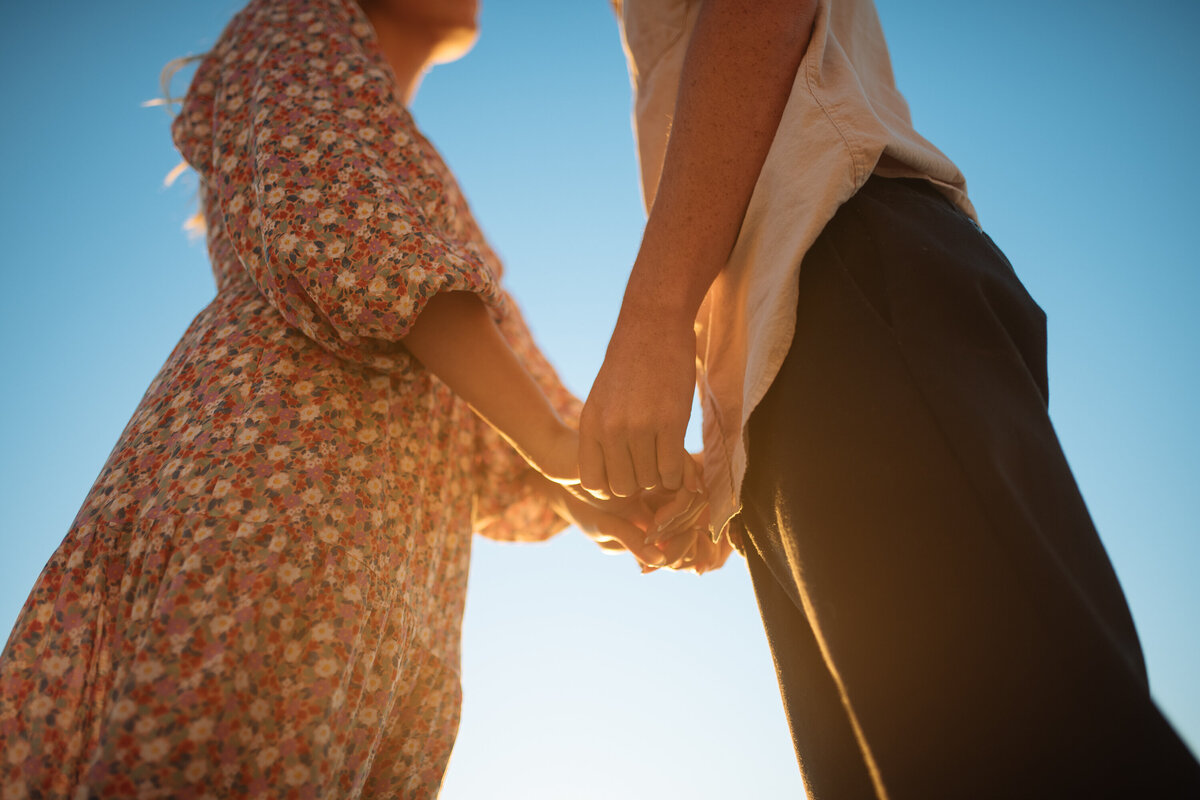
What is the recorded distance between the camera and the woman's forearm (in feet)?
2.98

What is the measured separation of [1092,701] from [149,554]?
874 mm

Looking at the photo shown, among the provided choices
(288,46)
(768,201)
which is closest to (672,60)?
(768,201)

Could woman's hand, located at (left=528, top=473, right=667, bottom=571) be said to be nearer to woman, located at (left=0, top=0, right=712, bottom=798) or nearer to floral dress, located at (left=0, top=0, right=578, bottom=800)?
woman, located at (left=0, top=0, right=712, bottom=798)

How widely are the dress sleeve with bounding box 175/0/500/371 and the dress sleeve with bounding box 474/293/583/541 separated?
1.23 feet

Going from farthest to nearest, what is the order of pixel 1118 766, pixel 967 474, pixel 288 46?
1. pixel 288 46
2. pixel 967 474
3. pixel 1118 766

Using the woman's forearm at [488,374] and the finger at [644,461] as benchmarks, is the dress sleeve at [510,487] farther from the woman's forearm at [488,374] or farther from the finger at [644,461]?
the finger at [644,461]

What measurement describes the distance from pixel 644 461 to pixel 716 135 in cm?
37

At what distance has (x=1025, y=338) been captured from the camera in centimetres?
66

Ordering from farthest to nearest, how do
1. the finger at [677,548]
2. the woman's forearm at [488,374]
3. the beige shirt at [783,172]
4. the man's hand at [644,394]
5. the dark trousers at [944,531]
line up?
1. the finger at [677,548]
2. the woman's forearm at [488,374]
3. the man's hand at [644,394]
4. the beige shirt at [783,172]
5. the dark trousers at [944,531]

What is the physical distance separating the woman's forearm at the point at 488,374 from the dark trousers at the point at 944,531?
34 cm

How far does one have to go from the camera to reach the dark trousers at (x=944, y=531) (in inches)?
→ 18.9

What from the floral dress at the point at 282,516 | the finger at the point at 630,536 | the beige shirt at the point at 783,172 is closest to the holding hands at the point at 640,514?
the finger at the point at 630,536

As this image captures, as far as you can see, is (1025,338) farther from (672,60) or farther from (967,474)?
(672,60)

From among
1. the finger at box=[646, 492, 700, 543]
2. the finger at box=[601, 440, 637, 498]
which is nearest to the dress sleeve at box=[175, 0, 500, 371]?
the finger at box=[601, 440, 637, 498]
